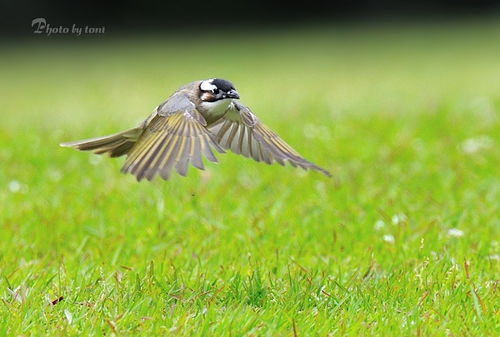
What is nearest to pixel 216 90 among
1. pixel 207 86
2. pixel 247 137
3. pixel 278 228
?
pixel 207 86

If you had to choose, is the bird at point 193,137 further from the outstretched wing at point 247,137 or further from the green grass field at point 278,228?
the green grass field at point 278,228

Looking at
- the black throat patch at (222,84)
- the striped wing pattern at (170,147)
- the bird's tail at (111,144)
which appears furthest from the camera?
the bird's tail at (111,144)

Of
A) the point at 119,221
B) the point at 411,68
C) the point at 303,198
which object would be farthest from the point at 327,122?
the point at 411,68

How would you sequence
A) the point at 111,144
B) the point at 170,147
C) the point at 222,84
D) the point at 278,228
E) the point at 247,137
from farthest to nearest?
the point at 278,228 → the point at 111,144 → the point at 247,137 → the point at 222,84 → the point at 170,147

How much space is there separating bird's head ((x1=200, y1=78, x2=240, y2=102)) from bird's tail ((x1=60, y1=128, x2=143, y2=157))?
516mm

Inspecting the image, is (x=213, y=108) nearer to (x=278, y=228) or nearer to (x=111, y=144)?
(x=111, y=144)

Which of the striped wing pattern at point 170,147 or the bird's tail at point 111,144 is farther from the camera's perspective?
the bird's tail at point 111,144

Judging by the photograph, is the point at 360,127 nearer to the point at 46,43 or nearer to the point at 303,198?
the point at 303,198

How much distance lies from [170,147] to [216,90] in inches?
22.2

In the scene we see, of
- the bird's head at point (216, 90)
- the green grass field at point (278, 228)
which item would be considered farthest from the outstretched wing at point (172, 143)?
the green grass field at point (278, 228)

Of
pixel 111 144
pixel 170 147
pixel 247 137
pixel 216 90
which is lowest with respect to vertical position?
pixel 111 144

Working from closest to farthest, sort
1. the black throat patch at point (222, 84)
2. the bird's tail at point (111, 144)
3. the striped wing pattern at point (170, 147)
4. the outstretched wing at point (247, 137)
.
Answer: the striped wing pattern at point (170, 147) → the black throat patch at point (222, 84) → the outstretched wing at point (247, 137) → the bird's tail at point (111, 144)

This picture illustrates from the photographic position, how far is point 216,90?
13.8 feet

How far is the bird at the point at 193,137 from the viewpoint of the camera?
3.61 meters
